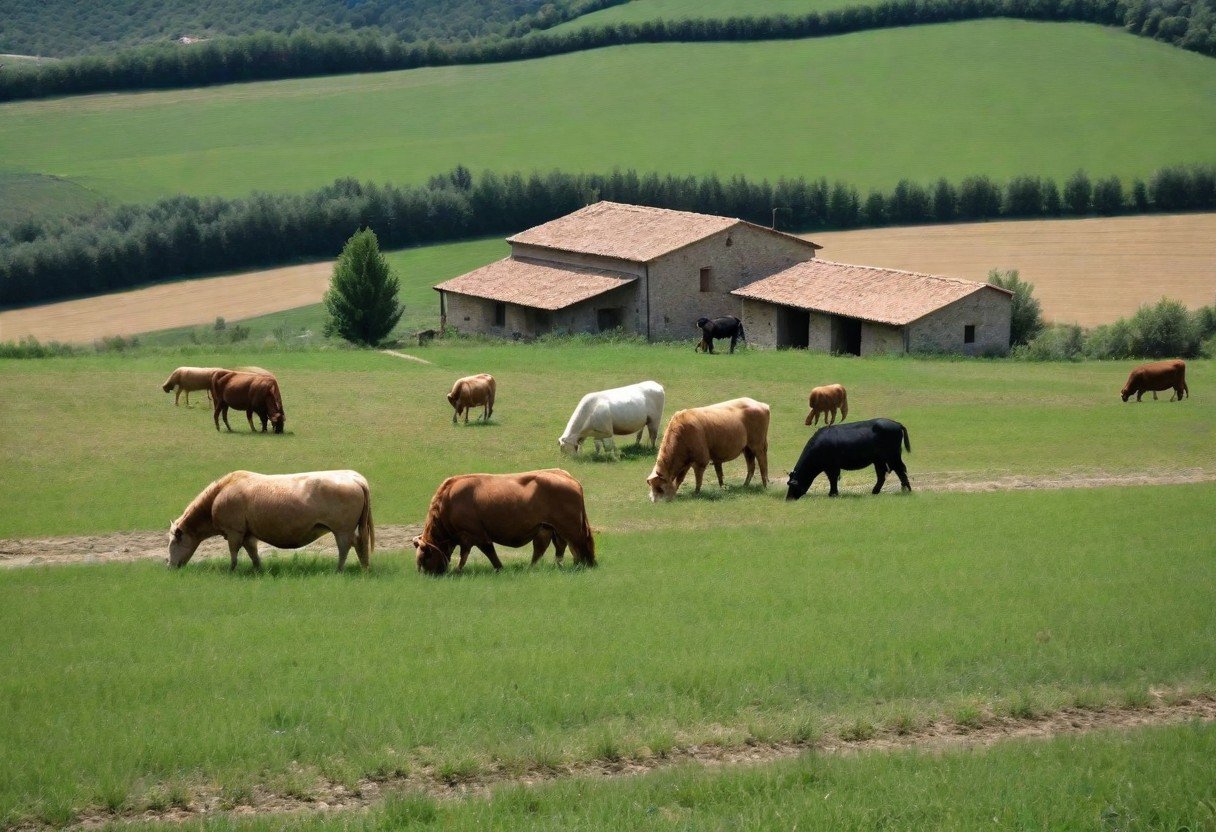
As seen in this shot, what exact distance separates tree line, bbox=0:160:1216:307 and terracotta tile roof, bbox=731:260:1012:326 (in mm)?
32134

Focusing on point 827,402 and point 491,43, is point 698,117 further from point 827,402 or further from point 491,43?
point 827,402

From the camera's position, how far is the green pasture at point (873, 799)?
9.93m

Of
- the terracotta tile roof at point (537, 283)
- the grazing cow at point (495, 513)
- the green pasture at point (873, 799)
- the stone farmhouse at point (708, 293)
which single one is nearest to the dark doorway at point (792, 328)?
the stone farmhouse at point (708, 293)

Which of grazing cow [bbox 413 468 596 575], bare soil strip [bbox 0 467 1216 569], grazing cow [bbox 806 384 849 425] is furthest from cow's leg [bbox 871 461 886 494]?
grazing cow [bbox 806 384 849 425]

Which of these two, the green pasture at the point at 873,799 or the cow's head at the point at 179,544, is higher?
Result: the cow's head at the point at 179,544

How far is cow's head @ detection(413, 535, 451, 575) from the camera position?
18016 mm

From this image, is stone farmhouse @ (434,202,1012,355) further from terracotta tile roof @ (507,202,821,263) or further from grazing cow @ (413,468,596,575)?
grazing cow @ (413,468,596,575)

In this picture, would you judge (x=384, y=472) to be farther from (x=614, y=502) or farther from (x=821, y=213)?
(x=821, y=213)

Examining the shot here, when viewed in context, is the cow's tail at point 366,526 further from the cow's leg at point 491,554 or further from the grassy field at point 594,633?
the cow's leg at point 491,554

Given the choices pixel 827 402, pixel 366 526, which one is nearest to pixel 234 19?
pixel 827 402

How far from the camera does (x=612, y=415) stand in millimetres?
29781

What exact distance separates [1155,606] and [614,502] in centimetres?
1049

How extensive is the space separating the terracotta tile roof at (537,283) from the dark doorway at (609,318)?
1.24 m

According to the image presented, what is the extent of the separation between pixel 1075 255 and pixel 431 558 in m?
67.3
